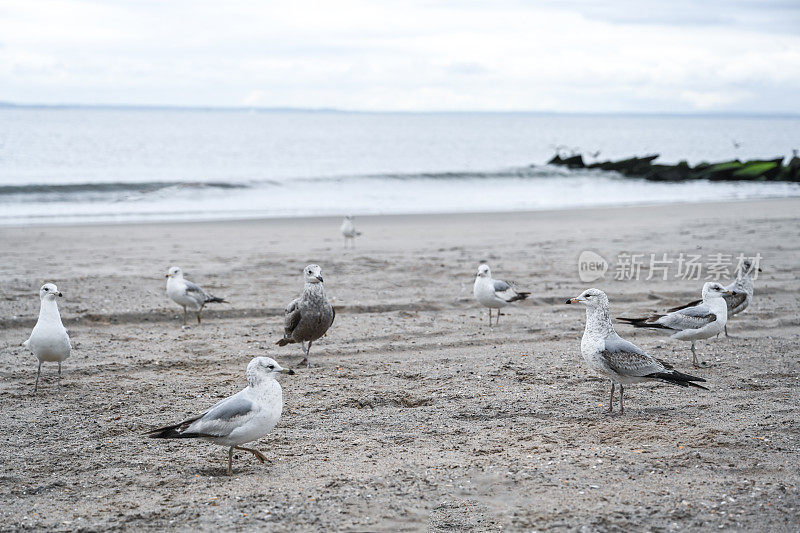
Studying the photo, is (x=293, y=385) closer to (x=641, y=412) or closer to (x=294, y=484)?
(x=294, y=484)

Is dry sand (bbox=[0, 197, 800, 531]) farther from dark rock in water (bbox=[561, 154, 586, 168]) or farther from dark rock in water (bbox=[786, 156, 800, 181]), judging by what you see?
dark rock in water (bbox=[561, 154, 586, 168])

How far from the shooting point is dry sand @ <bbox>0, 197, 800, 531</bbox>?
4336mm

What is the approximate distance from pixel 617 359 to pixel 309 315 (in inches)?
120

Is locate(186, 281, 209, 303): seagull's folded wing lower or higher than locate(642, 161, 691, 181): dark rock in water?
lower

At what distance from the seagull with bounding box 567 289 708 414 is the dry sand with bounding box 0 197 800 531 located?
333mm

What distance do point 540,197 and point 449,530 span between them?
84.8 feet

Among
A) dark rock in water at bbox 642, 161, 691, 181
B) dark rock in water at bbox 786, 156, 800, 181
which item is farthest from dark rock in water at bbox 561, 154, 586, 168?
dark rock in water at bbox 786, 156, 800, 181

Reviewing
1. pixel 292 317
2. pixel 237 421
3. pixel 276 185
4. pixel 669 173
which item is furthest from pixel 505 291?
pixel 669 173

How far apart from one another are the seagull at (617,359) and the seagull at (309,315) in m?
2.64

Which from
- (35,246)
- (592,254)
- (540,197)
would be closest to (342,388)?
(592,254)

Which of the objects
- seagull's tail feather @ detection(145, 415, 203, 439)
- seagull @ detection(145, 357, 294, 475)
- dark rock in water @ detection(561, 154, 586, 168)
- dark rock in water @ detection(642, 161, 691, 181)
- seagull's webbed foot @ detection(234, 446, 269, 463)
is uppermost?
dark rock in water @ detection(561, 154, 586, 168)

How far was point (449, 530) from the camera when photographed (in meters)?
4.09

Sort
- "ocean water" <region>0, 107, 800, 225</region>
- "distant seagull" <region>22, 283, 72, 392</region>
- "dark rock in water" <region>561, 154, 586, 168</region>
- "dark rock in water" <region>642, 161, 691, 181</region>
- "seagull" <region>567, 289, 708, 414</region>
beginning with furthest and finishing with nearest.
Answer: "dark rock in water" <region>561, 154, 586, 168</region> → "dark rock in water" <region>642, 161, 691, 181</region> → "ocean water" <region>0, 107, 800, 225</region> → "distant seagull" <region>22, 283, 72, 392</region> → "seagull" <region>567, 289, 708, 414</region>

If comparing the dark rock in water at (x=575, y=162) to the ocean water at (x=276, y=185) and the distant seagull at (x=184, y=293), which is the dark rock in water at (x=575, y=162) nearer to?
the ocean water at (x=276, y=185)
